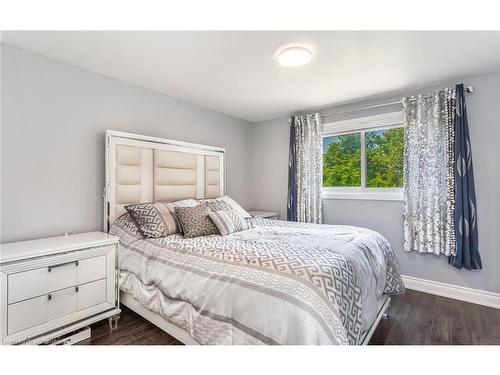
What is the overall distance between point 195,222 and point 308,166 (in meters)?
1.97

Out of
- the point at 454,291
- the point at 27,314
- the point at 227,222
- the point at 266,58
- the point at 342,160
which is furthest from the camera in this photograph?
the point at 342,160

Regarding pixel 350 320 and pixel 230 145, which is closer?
pixel 350 320

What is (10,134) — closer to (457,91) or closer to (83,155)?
(83,155)

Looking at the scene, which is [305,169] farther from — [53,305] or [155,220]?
[53,305]

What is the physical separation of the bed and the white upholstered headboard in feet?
0.04

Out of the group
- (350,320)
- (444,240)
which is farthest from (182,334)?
(444,240)

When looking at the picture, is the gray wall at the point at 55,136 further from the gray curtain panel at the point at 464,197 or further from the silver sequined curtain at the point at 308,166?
the gray curtain panel at the point at 464,197

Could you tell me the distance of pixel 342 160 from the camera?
3.39 metres

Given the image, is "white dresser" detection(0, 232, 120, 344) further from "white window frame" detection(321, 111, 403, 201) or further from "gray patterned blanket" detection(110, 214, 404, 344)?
"white window frame" detection(321, 111, 403, 201)

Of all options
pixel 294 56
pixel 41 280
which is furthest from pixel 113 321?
pixel 294 56

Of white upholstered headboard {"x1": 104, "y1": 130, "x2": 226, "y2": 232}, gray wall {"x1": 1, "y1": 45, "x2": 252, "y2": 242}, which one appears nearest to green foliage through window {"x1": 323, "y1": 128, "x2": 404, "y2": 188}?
white upholstered headboard {"x1": 104, "y1": 130, "x2": 226, "y2": 232}

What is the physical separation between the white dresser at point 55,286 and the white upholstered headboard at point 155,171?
0.53 metres
